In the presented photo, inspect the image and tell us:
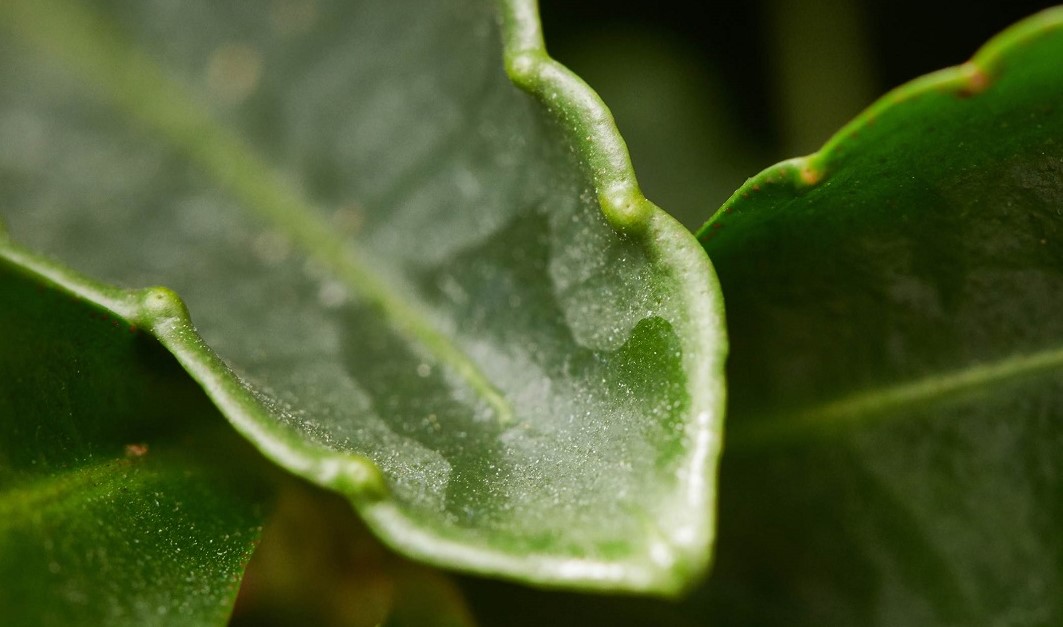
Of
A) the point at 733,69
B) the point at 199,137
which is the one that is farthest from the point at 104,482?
the point at 733,69

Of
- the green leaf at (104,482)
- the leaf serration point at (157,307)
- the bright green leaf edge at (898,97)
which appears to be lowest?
the green leaf at (104,482)

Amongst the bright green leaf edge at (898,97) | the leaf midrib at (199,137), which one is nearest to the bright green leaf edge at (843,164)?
the bright green leaf edge at (898,97)

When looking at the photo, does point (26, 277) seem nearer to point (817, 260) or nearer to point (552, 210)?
point (552, 210)

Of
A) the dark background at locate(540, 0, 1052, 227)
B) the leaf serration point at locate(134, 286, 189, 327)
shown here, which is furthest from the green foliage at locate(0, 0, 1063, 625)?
the dark background at locate(540, 0, 1052, 227)

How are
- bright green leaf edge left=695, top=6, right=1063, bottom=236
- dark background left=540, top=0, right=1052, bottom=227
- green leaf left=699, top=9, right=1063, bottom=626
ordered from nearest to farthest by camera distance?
bright green leaf edge left=695, top=6, right=1063, bottom=236, green leaf left=699, top=9, right=1063, bottom=626, dark background left=540, top=0, right=1052, bottom=227

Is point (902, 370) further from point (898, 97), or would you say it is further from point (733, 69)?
point (733, 69)

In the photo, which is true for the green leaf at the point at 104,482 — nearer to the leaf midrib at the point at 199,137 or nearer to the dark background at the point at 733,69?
the leaf midrib at the point at 199,137

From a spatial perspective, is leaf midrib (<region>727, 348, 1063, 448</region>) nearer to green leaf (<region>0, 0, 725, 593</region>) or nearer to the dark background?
green leaf (<region>0, 0, 725, 593</region>)

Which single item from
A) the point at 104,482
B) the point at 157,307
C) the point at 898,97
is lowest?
the point at 104,482
